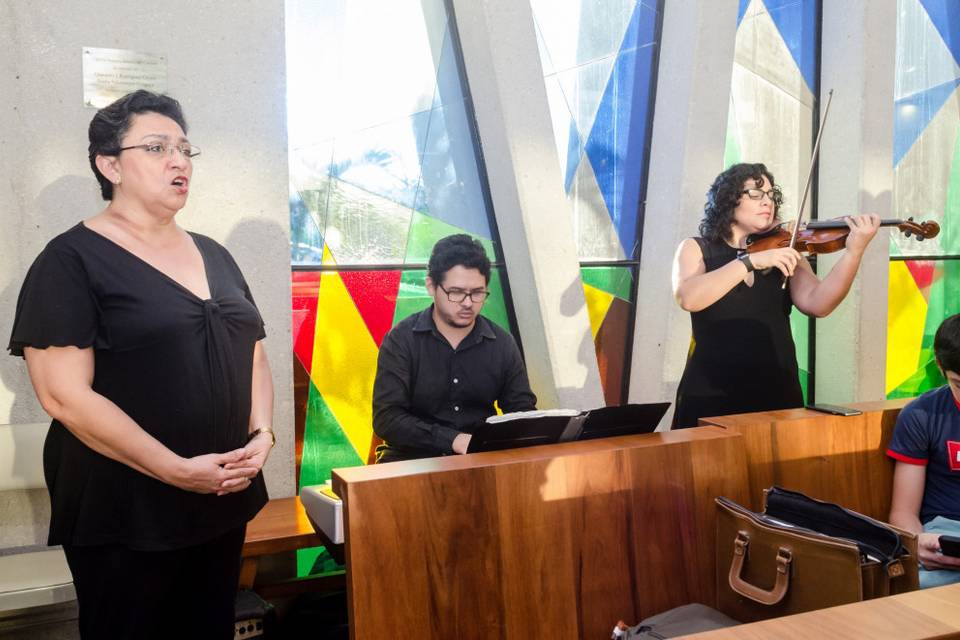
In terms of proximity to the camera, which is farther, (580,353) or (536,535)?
(580,353)

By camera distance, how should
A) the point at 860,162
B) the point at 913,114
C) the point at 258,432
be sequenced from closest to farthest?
the point at 258,432 < the point at 860,162 < the point at 913,114

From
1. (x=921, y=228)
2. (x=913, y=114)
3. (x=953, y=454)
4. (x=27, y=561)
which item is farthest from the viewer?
(x=913, y=114)

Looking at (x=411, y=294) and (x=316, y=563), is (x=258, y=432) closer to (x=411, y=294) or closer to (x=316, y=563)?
→ (x=316, y=563)

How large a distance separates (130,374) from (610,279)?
106 inches

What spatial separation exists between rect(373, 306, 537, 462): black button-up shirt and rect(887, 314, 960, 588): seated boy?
114cm

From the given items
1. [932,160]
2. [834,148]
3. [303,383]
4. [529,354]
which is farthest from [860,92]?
[303,383]

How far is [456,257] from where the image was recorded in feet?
8.85

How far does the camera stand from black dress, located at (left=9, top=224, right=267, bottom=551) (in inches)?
66.3

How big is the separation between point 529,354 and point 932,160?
284 cm

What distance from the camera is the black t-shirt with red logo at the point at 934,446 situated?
85.4 inches

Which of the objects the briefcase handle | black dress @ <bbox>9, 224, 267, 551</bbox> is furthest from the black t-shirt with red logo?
black dress @ <bbox>9, 224, 267, 551</bbox>

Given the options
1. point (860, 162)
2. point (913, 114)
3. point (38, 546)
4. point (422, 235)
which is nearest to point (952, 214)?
point (913, 114)

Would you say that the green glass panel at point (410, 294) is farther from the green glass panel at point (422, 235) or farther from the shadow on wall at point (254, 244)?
the shadow on wall at point (254, 244)

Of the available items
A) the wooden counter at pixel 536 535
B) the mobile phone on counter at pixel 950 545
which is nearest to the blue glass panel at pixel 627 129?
A: the wooden counter at pixel 536 535
